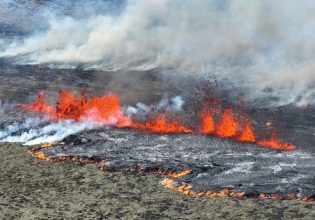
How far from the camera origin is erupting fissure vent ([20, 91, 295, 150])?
1526 cm

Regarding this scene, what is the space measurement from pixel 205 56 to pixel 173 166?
1311 cm

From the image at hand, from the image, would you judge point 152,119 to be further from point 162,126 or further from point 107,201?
point 107,201

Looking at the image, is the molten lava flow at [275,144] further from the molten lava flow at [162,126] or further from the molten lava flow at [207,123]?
the molten lava flow at [162,126]

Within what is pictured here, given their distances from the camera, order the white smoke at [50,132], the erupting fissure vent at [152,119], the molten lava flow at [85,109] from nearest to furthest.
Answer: the white smoke at [50,132]
the erupting fissure vent at [152,119]
the molten lava flow at [85,109]

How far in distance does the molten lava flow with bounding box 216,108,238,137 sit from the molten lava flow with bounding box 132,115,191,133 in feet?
3.18

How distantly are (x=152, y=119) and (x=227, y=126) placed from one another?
233 cm

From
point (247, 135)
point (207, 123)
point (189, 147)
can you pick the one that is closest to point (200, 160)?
point (189, 147)

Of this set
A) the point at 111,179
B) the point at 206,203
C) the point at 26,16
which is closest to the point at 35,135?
the point at 111,179

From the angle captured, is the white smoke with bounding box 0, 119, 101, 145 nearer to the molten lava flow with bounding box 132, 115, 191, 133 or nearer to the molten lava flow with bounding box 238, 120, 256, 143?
the molten lava flow with bounding box 132, 115, 191, 133

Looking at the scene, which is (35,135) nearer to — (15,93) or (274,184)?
(15,93)

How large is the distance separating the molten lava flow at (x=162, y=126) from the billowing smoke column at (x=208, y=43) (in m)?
4.26

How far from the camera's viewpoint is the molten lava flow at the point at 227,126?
606 inches

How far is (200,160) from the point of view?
43.1 feet

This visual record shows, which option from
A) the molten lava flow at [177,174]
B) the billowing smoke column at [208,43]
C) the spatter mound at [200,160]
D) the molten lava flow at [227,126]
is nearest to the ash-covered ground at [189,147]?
the spatter mound at [200,160]
